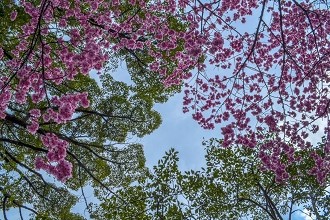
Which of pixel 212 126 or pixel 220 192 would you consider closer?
pixel 212 126

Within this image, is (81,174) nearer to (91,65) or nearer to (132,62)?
(132,62)

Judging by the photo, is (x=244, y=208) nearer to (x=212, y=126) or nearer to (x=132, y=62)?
(x=212, y=126)

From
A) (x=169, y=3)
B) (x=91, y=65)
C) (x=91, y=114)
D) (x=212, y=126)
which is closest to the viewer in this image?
(x=91, y=65)

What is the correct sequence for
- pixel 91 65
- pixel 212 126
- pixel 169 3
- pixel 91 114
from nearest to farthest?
1. pixel 91 65
2. pixel 212 126
3. pixel 169 3
4. pixel 91 114

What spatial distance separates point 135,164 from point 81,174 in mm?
1733

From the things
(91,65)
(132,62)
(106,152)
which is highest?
(132,62)

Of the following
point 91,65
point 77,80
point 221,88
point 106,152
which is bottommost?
point 91,65

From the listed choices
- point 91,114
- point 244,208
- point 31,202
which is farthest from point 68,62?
point 244,208

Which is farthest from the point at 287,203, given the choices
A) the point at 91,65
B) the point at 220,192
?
the point at 91,65

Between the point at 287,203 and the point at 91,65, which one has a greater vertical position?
the point at 287,203

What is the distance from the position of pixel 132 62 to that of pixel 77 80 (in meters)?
1.81

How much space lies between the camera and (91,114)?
11742 mm

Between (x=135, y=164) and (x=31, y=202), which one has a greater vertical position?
(x=135, y=164)

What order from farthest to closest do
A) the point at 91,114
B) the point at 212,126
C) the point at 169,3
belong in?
the point at 91,114
the point at 169,3
the point at 212,126
